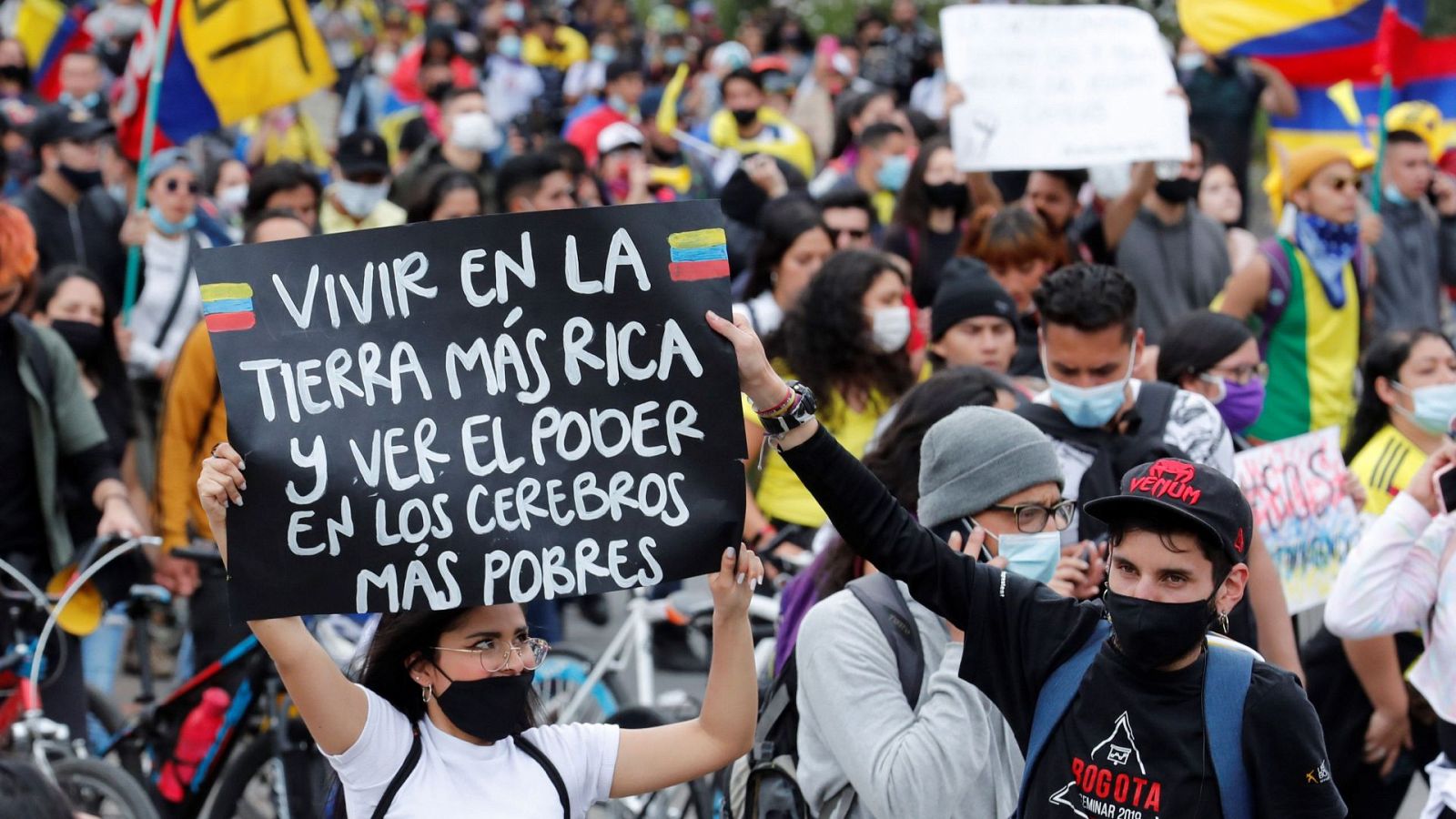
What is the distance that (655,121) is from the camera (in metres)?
16.0

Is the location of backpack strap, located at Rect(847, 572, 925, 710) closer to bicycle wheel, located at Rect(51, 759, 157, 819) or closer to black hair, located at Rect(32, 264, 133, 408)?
bicycle wheel, located at Rect(51, 759, 157, 819)

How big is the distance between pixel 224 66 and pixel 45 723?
3774 millimetres

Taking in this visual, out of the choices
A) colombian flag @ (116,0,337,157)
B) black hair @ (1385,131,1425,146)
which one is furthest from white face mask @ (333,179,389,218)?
black hair @ (1385,131,1425,146)

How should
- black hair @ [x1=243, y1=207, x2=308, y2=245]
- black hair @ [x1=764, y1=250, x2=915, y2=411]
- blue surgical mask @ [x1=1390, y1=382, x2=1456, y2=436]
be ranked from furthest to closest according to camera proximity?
black hair @ [x1=243, y1=207, x2=308, y2=245] < black hair @ [x1=764, y1=250, x2=915, y2=411] < blue surgical mask @ [x1=1390, y1=382, x2=1456, y2=436]

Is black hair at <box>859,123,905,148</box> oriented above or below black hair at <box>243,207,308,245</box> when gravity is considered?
below

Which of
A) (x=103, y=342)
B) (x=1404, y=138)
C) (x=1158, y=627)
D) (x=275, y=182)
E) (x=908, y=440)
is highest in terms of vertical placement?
(x=1158, y=627)

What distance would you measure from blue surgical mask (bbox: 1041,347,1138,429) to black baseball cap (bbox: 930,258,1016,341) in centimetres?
134

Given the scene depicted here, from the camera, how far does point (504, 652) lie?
11.8 ft

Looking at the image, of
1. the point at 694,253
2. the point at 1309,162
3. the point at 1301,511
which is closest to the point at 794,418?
the point at 694,253

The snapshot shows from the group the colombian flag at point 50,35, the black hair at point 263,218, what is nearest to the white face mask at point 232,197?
the colombian flag at point 50,35

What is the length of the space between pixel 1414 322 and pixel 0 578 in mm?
5921

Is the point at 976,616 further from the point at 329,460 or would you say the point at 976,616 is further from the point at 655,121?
the point at 655,121

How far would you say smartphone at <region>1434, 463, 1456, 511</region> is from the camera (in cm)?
437

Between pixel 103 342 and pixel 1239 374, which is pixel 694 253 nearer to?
pixel 1239 374
